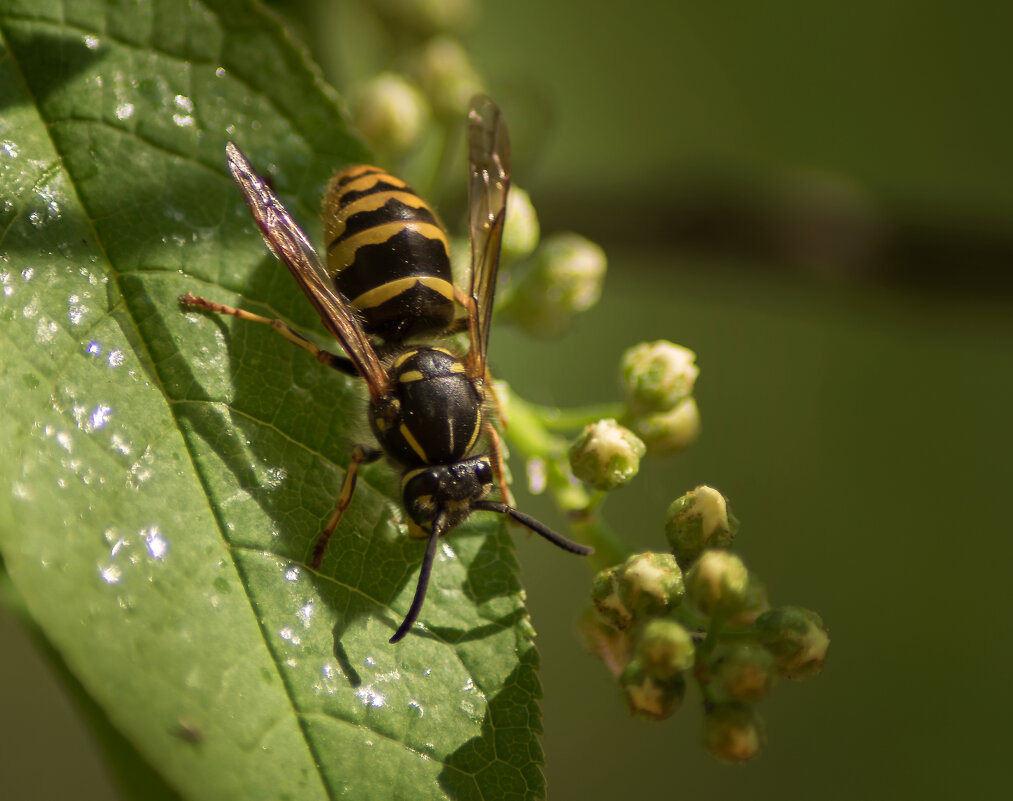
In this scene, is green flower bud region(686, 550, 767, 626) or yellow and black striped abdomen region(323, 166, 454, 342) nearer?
green flower bud region(686, 550, 767, 626)

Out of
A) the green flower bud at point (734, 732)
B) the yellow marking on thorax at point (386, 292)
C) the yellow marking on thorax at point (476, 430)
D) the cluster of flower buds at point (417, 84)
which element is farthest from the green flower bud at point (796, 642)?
the cluster of flower buds at point (417, 84)

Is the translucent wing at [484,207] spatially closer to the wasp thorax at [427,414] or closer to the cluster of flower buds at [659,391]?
the wasp thorax at [427,414]

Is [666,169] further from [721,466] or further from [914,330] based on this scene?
[721,466]

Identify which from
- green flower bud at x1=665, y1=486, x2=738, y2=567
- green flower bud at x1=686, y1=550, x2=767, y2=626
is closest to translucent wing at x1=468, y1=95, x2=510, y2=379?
green flower bud at x1=665, y1=486, x2=738, y2=567

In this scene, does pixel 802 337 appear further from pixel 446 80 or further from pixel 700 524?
pixel 700 524

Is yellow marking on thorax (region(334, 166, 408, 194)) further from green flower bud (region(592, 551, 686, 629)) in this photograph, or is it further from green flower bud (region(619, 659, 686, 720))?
green flower bud (region(619, 659, 686, 720))

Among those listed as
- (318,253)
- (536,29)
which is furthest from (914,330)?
(318,253)
